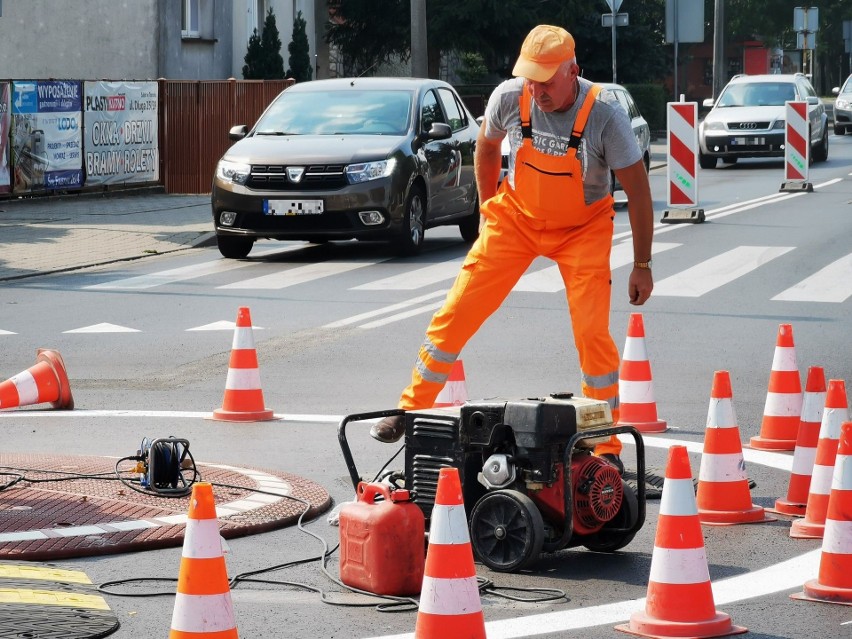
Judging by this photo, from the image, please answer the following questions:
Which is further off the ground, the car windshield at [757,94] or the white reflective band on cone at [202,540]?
the car windshield at [757,94]

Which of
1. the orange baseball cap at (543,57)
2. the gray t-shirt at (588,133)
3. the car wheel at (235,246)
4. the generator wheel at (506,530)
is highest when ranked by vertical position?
the orange baseball cap at (543,57)

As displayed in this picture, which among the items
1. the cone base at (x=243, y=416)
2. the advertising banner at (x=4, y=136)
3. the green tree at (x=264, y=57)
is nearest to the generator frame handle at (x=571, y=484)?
the cone base at (x=243, y=416)

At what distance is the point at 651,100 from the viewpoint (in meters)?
49.5

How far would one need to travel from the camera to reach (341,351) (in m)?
11.4

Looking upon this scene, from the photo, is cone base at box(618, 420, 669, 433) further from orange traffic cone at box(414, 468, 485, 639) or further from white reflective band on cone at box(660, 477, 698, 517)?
orange traffic cone at box(414, 468, 485, 639)

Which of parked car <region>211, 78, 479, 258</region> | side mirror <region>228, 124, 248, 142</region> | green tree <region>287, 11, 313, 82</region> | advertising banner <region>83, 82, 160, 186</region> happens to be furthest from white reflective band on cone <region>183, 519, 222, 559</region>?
green tree <region>287, 11, 313, 82</region>

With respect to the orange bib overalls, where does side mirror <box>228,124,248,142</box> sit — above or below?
above

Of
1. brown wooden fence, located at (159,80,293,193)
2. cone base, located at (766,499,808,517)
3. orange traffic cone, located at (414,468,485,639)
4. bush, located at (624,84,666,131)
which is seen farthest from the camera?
bush, located at (624,84,666,131)

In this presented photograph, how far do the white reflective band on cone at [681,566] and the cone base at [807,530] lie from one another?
1393mm

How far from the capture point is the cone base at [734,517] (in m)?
6.68

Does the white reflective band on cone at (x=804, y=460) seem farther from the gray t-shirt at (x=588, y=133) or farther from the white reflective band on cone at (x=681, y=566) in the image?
the white reflective band on cone at (x=681, y=566)

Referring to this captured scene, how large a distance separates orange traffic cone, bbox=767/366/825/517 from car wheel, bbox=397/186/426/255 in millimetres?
10384

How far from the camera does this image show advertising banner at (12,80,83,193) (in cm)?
2267

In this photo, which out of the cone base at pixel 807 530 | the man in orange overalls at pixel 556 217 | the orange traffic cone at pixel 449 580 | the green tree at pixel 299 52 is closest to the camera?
the orange traffic cone at pixel 449 580
